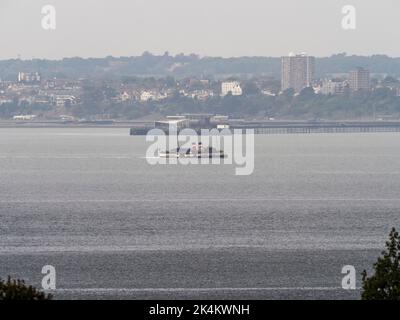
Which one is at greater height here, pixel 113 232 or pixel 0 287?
pixel 0 287

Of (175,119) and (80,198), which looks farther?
(175,119)

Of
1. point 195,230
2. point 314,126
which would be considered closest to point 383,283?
point 195,230

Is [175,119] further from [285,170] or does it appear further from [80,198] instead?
[80,198]

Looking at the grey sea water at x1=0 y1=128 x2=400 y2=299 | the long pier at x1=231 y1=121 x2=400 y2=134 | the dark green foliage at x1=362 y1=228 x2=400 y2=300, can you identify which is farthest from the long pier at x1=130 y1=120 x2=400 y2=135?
the dark green foliage at x1=362 y1=228 x2=400 y2=300

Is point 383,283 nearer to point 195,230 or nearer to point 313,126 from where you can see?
point 195,230

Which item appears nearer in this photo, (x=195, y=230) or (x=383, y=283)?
(x=383, y=283)

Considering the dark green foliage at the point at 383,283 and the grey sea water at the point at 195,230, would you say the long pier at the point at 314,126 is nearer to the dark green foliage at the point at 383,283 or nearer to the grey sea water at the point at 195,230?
the grey sea water at the point at 195,230

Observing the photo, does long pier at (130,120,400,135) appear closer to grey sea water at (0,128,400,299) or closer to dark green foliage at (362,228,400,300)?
grey sea water at (0,128,400,299)
